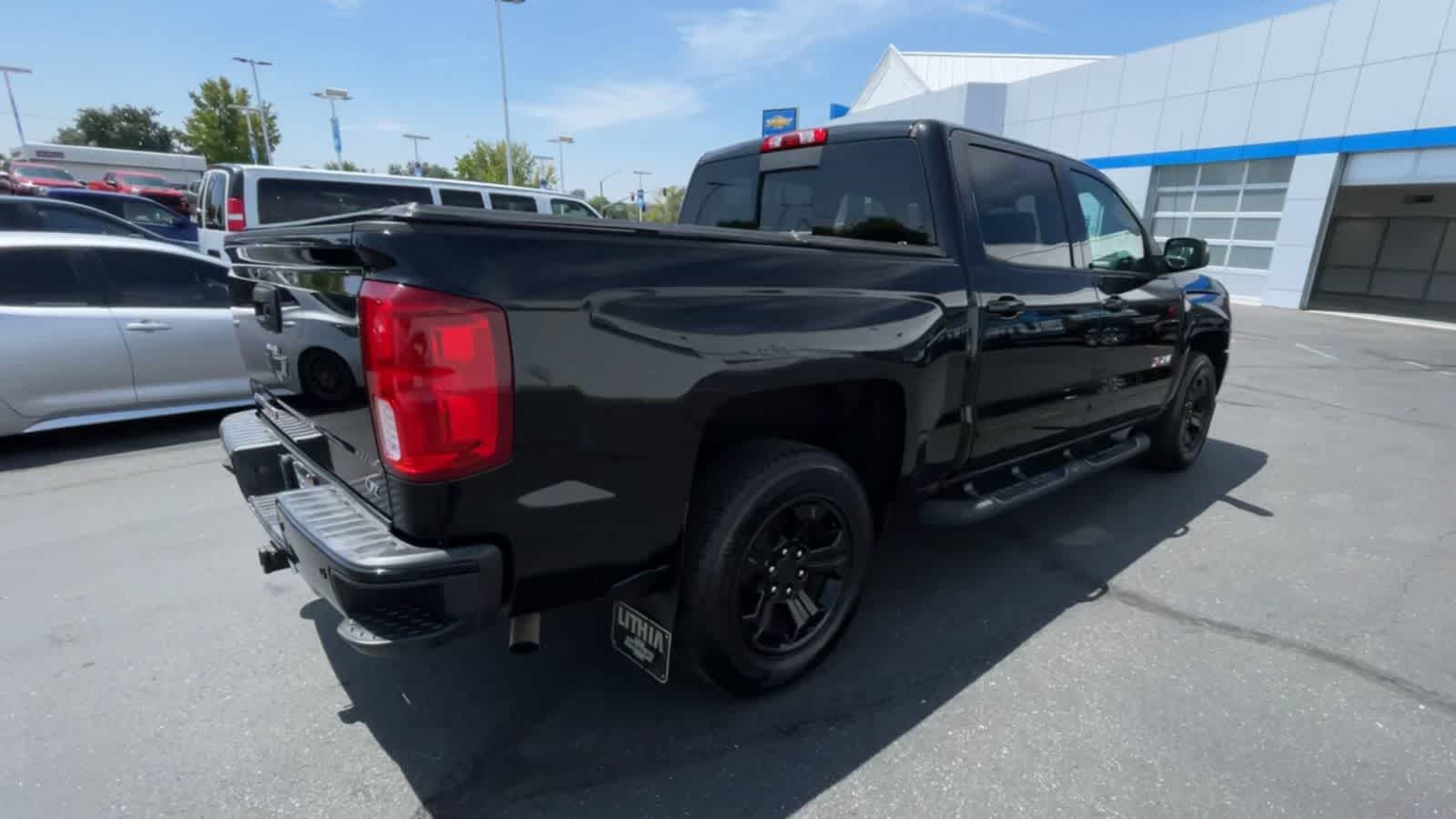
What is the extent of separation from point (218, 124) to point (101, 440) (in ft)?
178

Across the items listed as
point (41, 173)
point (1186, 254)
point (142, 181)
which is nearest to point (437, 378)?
point (1186, 254)

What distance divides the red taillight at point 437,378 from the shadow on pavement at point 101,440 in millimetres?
4575

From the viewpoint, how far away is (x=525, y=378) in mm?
1619

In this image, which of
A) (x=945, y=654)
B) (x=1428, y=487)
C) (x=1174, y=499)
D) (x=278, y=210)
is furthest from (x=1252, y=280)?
(x=278, y=210)

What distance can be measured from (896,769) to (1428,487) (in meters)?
5.13

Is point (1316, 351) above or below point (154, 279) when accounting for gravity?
below

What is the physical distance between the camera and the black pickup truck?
1602 millimetres

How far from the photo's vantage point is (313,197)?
29.0ft

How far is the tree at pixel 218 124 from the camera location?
151 ft

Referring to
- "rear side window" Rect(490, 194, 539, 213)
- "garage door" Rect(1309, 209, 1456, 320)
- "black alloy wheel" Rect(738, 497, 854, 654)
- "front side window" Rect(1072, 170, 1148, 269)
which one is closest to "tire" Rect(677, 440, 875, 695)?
"black alloy wheel" Rect(738, 497, 854, 654)

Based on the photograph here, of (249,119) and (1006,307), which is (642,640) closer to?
(1006,307)

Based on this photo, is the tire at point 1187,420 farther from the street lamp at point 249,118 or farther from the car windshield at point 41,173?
the street lamp at point 249,118

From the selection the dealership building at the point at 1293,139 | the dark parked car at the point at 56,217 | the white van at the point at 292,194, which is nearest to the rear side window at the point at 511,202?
the white van at the point at 292,194

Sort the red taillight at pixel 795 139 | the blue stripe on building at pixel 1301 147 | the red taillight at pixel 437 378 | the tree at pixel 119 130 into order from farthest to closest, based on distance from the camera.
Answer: the tree at pixel 119 130 < the blue stripe on building at pixel 1301 147 < the red taillight at pixel 795 139 < the red taillight at pixel 437 378
